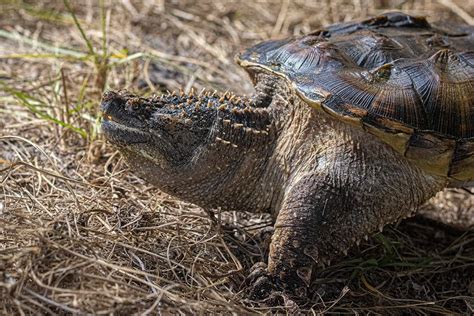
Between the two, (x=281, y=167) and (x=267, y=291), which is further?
(x=281, y=167)

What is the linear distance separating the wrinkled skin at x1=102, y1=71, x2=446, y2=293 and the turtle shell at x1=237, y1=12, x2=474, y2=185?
0.11 meters

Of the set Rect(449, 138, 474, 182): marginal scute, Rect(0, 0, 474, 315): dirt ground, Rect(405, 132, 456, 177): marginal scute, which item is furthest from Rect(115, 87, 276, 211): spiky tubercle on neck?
Rect(449, 138, 474, 182): marginal scute

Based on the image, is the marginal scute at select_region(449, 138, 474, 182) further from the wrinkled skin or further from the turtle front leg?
the turtle front leg

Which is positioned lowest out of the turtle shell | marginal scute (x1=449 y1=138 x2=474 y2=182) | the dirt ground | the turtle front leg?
the dirt ground

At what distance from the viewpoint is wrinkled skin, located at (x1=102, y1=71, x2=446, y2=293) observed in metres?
2.77

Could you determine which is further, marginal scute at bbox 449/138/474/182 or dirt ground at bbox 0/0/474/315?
marginal scute at bbox 449/138/474/182

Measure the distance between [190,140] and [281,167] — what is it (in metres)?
0.47

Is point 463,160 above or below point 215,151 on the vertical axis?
above

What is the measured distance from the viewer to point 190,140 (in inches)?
113

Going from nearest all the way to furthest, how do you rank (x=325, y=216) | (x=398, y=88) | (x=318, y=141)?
(x=325, y=216) < (x=398, y=88) < (x=318, y=141)

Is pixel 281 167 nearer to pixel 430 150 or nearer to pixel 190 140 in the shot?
pixel 190 140

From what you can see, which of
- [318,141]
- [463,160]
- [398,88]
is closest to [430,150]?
[463,160]

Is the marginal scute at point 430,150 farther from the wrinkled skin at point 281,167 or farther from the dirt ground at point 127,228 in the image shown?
the dirt ground at point 127,228

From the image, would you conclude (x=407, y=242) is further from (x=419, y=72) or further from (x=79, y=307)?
(x=79, y=307)
